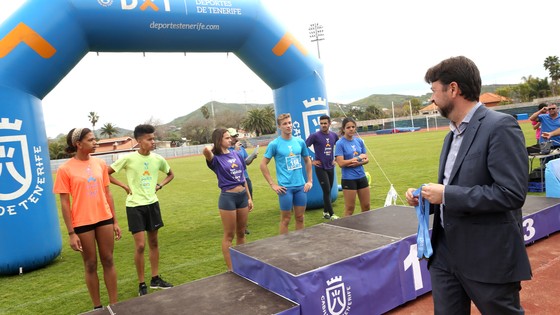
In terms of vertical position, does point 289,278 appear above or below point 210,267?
above

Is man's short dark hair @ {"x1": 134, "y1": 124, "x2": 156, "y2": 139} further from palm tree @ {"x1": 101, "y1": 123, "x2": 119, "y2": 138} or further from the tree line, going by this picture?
palm tree @ {"x1": 101, "y1": 123, "x2": 119, "y2": 138}

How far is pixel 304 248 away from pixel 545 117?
6.69 meters

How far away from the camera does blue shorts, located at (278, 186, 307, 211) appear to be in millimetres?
4832

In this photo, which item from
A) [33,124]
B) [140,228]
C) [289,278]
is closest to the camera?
[289,278]

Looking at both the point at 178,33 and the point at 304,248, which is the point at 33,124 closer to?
the point at 178,33

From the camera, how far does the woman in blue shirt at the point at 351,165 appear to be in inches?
214

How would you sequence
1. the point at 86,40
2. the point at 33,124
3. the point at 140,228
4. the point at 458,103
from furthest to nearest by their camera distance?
the point at 86,40 → the point at 33,124 → the point at 140,228 → the point at 458,103

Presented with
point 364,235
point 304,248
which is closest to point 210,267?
point 304,248

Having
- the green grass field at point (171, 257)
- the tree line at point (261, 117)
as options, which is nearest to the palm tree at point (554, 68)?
the tree line at point (261, 117)

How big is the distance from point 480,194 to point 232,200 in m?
3.05

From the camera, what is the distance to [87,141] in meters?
3.59

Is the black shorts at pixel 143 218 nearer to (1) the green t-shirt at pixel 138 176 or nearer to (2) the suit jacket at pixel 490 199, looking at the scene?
(1) the green t-shirt at pixel 138 176

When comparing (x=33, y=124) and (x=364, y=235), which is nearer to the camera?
(x=364, y=235)

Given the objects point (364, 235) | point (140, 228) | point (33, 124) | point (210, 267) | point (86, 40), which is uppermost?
point (86, 40)
